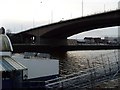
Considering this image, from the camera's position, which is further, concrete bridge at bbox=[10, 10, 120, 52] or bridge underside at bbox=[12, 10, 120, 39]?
concrete bridge at bbox=[10, 10, 120, 52]

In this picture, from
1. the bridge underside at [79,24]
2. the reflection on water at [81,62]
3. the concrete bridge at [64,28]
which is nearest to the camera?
the reflection on water at [81,62]

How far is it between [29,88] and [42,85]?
1.40 m

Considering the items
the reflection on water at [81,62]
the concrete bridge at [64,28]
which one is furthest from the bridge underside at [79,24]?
the reflection on water at [81,62]

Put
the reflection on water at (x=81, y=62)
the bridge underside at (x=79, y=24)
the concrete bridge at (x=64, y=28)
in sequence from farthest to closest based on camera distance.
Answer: the concrete bridge at (x=64, y=28) → the bridge underside at (x=79, y=24) → the reflection on water at (x=81, y=62)

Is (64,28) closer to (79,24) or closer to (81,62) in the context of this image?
(79,24)

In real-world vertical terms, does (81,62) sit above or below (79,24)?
below

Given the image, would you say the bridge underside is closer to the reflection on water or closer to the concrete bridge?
the concrete bridge

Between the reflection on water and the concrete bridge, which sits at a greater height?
the concrete bridge

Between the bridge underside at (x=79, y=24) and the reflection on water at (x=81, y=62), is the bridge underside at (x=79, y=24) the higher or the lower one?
the higher one

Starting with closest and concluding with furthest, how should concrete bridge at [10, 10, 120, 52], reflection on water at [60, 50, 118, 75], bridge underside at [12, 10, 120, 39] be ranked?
reflection on water at [60, 50, 118, 75] → bridge underside at [12, 10, 120, 39] → concrete bridge at [10, 10, 120, 52]

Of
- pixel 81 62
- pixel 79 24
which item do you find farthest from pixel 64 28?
pixel 81 62

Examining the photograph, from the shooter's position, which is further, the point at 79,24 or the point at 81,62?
the point at 79,24

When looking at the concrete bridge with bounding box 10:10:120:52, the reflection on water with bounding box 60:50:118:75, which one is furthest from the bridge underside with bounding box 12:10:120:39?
the reflection on water with bounding box 60:50:118:75

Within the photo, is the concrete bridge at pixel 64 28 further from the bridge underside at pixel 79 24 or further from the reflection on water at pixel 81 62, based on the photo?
the reflection on water at pixel 81 62
